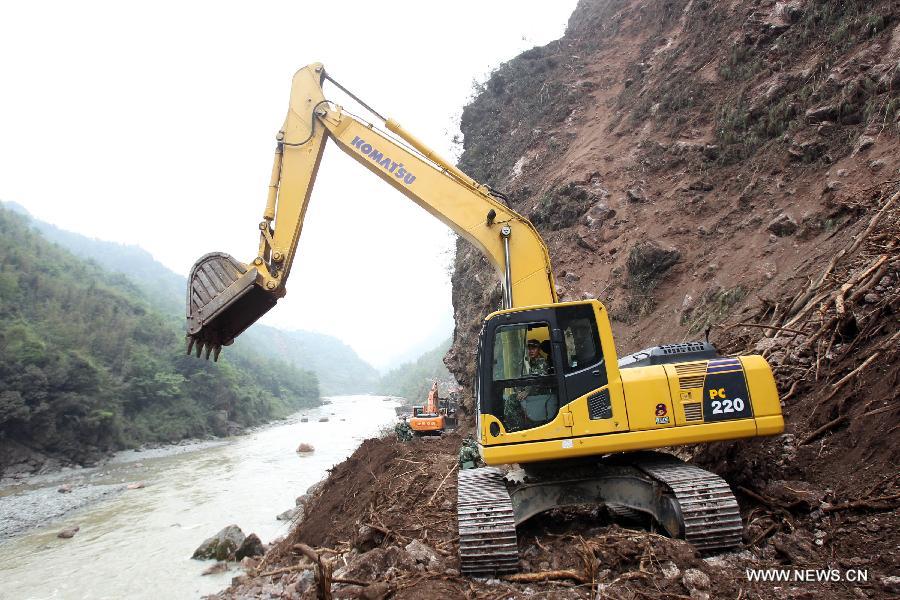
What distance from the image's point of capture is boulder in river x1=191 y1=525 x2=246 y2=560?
1040 cm

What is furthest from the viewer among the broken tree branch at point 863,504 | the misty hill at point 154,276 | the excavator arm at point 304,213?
the misty hill at point 154,276

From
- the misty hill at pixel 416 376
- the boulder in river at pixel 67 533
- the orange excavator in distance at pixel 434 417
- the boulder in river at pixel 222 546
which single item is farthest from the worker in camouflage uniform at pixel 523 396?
the misty hill at pixel 416 376

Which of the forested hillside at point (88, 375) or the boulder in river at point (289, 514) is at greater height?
the forested hillside at point (88, 375)

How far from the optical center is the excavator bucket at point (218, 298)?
5.97 m

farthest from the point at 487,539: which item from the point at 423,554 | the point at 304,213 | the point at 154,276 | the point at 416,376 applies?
the point at 154,276

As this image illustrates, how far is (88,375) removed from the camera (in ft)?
102

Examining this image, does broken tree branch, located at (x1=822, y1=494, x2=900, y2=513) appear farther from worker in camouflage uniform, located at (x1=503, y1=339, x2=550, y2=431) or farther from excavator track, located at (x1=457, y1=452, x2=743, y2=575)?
worker in camouflage uniform, located at (x1=503, y1=339, x2=550, y2=431)

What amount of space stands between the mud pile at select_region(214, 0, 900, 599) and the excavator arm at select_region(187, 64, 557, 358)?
8.91 ft

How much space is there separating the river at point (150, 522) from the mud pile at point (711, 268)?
9.65ft

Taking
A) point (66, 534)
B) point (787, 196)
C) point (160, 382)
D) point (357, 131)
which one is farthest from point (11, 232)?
point (787, 196)

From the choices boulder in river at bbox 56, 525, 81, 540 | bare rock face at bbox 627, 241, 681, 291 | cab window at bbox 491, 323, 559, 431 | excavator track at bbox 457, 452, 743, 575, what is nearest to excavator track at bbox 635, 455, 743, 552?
excavator track at bbox 457, 452, 743, 575

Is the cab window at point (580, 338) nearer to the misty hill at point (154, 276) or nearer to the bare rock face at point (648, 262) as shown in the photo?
the bare rock face at point (648, 262)

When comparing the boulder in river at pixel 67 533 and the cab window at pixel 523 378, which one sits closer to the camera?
the cab window at pixel 523 378

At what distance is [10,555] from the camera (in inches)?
487
